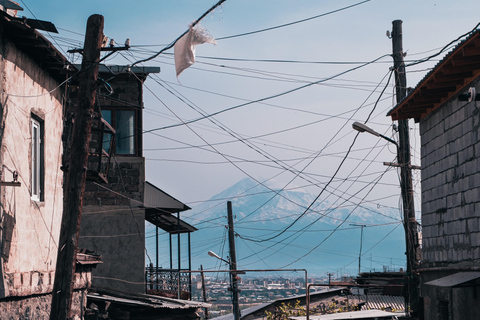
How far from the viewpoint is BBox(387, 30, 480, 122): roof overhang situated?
14.2 meters

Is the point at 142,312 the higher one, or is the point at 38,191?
the point at 38,191

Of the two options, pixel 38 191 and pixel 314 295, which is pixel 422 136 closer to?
pixel 38 191

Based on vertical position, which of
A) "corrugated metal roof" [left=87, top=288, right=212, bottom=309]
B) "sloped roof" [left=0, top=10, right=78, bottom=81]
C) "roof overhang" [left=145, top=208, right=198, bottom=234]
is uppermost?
"sloped roof" [left=0, top=10, right=78, bottom=81]

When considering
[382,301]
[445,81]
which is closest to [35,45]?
[445,81]

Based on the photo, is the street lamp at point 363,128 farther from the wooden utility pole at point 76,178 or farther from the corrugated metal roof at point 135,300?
the wooden utility pole at point 76,178

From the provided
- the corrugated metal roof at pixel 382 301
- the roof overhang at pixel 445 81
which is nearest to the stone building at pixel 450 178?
the roof overhang at pixel 445 81

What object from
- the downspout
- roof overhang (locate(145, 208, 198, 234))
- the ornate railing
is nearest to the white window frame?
A: the downspout

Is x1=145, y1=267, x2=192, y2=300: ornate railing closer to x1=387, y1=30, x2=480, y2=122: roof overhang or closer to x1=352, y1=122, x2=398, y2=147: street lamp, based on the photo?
x1=352, y1=122, x2=398, y2=147: street lamp

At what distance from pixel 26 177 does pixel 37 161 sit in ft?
3.90

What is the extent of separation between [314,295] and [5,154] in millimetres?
39182

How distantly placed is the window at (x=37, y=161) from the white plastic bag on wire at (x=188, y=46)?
11.5 feet

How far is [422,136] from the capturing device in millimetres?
19797

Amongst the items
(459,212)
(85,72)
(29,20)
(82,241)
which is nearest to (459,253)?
(459,212)

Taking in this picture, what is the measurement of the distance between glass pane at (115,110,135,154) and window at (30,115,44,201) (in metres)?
9.41
